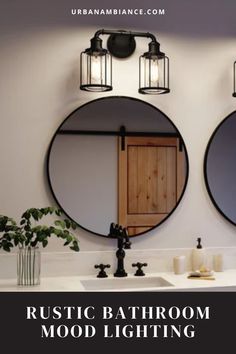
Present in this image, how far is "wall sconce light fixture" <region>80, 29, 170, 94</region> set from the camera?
98.1 inches

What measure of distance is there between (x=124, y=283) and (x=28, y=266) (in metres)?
0.51

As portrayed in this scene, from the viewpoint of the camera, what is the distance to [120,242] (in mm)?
2512

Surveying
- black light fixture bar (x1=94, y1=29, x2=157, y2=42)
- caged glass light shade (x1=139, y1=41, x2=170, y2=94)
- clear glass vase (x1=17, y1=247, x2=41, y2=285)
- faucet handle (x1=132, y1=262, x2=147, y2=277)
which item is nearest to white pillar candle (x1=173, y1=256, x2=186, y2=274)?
faucet handle (x1=132, y1=262, x2=147, y2=277)

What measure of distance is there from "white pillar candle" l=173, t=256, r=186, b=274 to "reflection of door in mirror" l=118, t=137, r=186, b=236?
8.7 inches

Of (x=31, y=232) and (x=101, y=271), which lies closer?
(x=31, y=232)

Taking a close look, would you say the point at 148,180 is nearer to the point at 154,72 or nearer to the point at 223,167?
the point at 223,167

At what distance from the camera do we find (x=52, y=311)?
66.2 inches

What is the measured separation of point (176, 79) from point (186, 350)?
61.5 inches

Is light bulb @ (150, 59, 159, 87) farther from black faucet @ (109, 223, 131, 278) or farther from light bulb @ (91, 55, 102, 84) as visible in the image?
black faucet @ (109, 223, 131, 278)

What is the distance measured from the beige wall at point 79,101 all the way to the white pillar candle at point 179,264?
10 cm

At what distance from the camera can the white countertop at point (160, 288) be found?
223cm

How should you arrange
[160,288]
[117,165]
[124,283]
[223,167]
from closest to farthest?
[160,288], [124,283], [117,165], [223,167]

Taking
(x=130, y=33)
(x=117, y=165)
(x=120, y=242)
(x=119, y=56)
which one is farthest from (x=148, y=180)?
(x=130, y=33)

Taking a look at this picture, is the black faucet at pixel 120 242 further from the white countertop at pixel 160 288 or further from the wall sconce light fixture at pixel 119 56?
the wall sconce light fixture at pixel 119 56
